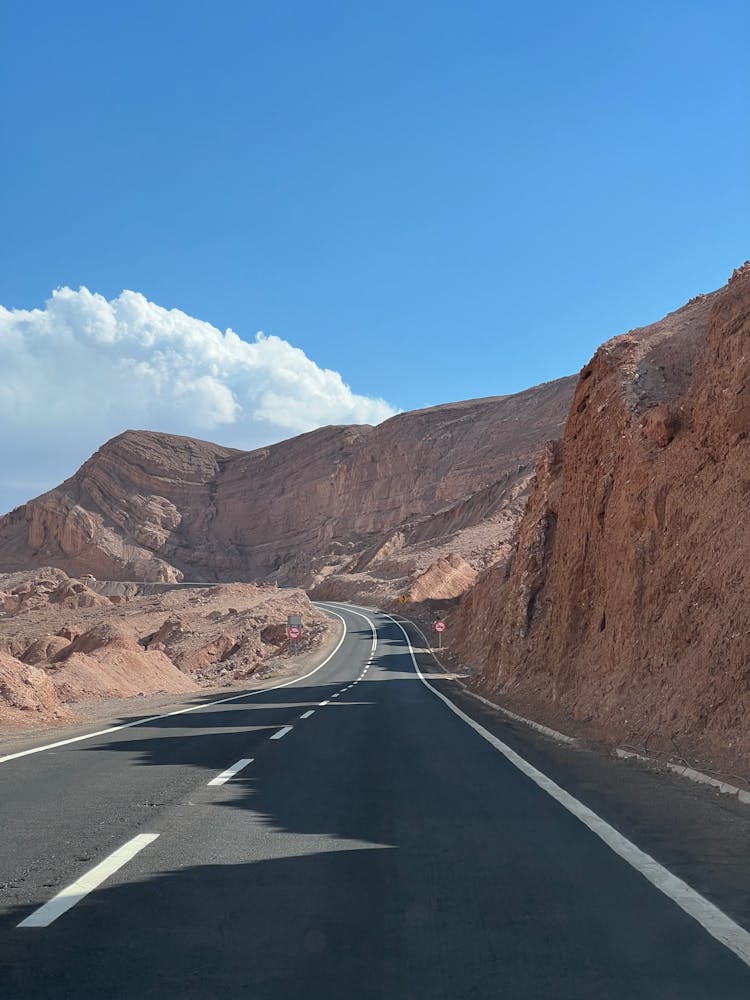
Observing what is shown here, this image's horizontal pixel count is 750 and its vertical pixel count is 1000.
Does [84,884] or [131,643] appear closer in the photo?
[84,884]

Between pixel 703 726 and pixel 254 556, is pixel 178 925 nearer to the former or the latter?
pixel 703 726

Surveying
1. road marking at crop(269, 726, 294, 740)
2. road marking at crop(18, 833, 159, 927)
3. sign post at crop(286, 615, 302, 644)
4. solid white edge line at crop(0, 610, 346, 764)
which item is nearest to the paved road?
road marking at crop(18, 833, 159, 927)

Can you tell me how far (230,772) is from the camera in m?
10.3

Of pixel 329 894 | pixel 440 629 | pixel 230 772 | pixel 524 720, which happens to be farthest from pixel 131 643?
pixel 329 894

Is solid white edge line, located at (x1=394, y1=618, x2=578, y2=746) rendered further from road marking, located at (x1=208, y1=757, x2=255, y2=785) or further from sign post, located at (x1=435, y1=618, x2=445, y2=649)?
sign post, located at (x1=435, y1=618, x2=445, y2=649)

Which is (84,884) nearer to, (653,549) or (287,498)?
(653,549)

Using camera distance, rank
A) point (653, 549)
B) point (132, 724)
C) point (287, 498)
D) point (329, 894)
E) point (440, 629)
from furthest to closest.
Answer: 1. point (287, 498)
2. point (440, 629)
3. point (132, 724)
4. point (653, 549)
5. point (329, 894)

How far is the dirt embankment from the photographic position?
854 inches

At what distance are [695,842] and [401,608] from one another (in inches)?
3048

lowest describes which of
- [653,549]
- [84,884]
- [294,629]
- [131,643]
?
[84,884]

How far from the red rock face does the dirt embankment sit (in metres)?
12.4

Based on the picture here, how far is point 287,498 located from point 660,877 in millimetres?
142990

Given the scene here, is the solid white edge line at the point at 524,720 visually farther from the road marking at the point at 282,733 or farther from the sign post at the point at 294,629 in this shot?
the sign post at the point at 294,629

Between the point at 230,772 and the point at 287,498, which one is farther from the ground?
the point at 287,498
